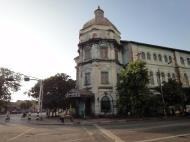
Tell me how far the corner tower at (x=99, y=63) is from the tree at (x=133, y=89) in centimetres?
339

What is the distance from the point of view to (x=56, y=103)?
41625mm

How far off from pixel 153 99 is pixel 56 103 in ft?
65.9

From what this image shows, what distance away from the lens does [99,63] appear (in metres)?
34.5

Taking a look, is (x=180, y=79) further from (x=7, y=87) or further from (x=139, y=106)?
(x=7, y=87)

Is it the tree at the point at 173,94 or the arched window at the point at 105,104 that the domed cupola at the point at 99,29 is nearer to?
the arched window at the point at 105,104

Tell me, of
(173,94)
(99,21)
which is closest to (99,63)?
(99,21)

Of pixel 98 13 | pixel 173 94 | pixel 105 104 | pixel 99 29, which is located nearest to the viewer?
pixel 173 94

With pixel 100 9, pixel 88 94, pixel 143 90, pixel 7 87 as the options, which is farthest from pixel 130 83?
pixel 7 87

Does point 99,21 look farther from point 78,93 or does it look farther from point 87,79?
point 78,93

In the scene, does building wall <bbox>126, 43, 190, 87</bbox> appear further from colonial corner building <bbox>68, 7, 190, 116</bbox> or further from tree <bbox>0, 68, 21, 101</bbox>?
tree <bbox>0, 68, 21, 101</bbox>

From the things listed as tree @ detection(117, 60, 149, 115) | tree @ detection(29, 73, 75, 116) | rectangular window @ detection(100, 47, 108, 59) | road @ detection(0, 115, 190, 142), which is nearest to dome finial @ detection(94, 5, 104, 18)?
rectangular window @ detection(100, 47, 108, 59)

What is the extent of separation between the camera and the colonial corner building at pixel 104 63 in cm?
3319

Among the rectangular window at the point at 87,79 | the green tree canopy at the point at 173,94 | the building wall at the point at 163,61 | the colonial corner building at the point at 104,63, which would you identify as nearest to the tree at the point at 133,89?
the colonial corner building at the point at 104,63

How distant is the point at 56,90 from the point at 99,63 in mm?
13765
